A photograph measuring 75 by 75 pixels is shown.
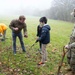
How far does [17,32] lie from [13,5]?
216ft

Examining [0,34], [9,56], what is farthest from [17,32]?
[0,34]

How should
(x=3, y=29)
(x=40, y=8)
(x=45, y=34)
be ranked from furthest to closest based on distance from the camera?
(x=40, y=8) → (x=3, y=29) → (x=45, y=34)

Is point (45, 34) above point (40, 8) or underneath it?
underneath

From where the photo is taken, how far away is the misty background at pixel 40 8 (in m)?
51.6

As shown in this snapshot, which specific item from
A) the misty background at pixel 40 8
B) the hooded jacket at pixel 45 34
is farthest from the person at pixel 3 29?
the misty background at pixel 40 8

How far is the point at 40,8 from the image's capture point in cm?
6247

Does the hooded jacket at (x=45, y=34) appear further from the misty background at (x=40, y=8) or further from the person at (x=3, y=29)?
the misty background at (x=40, y=8)

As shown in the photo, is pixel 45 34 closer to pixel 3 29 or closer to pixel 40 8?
pixel 3 29

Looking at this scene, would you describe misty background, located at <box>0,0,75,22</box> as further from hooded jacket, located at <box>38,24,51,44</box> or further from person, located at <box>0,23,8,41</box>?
hooded jacket, located at <box>38,24,51,44</box>

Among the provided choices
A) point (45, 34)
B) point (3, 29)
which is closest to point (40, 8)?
point (3, 29)

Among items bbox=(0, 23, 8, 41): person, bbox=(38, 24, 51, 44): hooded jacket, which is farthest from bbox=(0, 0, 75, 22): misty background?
bbox=(38, 24, 51, 44): hooded jacket

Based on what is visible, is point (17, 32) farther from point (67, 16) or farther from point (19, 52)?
point (67, 16)

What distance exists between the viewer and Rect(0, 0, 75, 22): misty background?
51.6 metres

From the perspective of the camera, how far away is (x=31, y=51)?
12.1 meters
